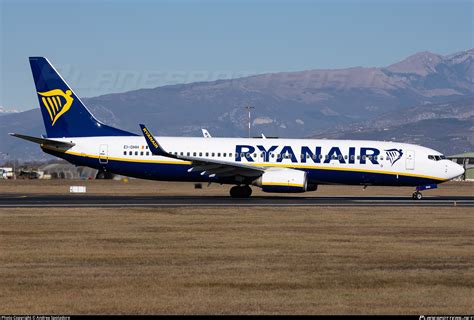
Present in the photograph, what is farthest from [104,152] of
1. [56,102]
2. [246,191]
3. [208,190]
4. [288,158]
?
[208,190]

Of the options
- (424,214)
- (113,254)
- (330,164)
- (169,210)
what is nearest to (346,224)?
(424,214)

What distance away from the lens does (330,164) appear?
180 ft

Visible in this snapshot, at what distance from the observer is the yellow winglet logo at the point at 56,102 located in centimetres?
5862

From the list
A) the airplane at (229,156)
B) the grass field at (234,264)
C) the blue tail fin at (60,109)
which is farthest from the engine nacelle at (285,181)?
the grass field at (234,264)

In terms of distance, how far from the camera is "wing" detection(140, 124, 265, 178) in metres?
53.4

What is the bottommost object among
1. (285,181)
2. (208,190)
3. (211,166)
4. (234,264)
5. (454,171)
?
(234,264)

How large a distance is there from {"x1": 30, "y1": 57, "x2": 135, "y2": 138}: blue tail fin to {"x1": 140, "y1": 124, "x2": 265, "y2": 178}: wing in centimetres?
525

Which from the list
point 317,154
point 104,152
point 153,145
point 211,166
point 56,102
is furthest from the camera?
point 56,102

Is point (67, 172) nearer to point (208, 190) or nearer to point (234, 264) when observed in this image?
point (208, 190)

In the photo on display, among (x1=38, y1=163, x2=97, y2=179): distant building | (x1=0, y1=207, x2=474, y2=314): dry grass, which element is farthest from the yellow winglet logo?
(x1=38, y1=163, x2=97, y2=179): distant building

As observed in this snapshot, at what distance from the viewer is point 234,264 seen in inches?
926

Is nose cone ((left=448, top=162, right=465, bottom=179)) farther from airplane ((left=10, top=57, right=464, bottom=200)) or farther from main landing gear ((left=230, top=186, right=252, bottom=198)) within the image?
main landing gear ((left=230, top=186, right=252, bottom=198))

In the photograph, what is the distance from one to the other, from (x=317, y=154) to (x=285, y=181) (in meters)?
3.93

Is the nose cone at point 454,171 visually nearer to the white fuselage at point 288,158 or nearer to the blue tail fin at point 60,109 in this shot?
the white fuselage at point 288,158
